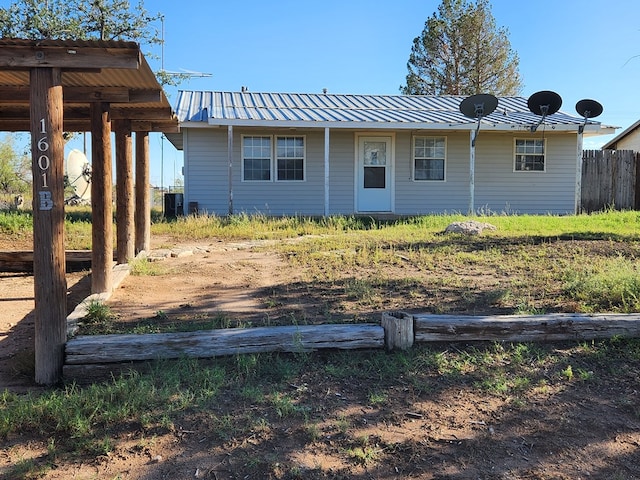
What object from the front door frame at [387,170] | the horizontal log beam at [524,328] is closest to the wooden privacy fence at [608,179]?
the front door frame at [387,170]

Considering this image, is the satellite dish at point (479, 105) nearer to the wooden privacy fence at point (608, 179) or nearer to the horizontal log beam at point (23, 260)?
the wooden privacy fence at point (608, 179)

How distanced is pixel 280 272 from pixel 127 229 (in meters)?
2.23

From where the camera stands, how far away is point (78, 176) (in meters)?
21.8

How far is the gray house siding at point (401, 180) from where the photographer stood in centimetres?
1483

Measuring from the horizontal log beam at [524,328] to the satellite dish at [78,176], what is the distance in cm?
1983

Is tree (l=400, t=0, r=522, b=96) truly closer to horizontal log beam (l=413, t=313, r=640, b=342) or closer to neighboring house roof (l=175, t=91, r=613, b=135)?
neighboring house roof (l=175, t=91, r=613, b=135)

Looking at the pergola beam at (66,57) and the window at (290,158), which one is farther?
the window at (290,158)

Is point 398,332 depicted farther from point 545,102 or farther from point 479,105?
point 545,102

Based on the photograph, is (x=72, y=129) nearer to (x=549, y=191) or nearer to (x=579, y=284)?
(x=579, y=284)

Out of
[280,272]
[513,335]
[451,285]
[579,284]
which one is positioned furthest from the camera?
[280,272]

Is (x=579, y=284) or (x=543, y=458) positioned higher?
(x=579, y=284)

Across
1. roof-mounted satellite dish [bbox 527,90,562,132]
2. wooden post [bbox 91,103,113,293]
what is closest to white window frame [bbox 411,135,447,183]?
roof-mounted satellite dish [bbox 527,90,562,132]

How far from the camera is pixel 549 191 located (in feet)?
52.5

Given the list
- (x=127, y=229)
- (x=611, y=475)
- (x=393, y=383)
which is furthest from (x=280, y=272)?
(x=611, y=475)
